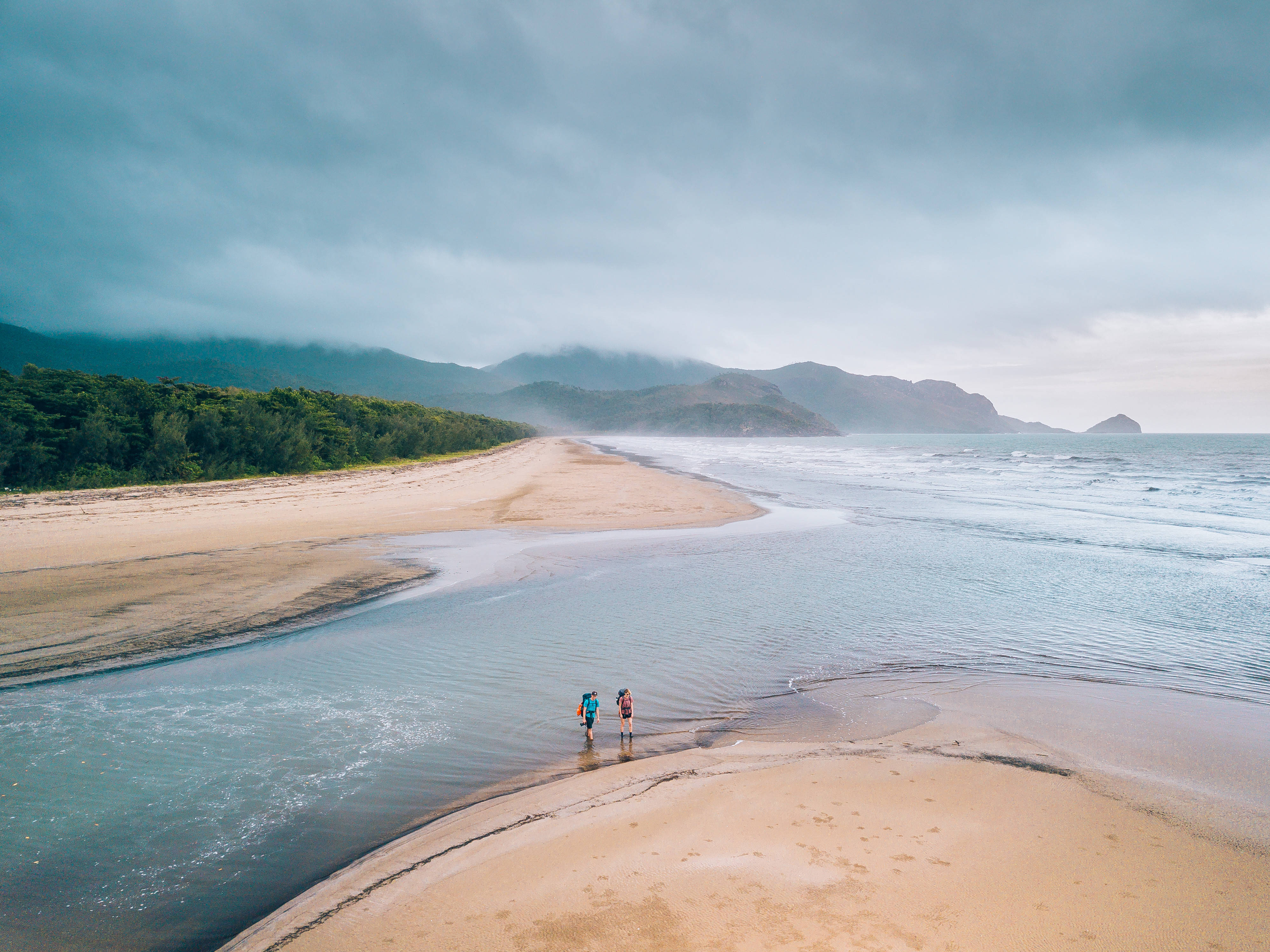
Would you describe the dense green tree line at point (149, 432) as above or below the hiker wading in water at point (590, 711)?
above

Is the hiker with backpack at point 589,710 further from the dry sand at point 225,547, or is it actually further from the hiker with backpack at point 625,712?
the dry sand at point 225,547

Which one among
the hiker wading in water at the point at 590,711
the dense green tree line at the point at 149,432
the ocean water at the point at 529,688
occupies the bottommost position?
the ocean water at the point at 529,688

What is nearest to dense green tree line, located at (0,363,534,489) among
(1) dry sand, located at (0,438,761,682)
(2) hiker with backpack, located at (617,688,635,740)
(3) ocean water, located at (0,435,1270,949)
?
(1) dry sand, located at (0,438,761,682)

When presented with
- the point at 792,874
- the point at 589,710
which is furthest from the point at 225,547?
the point at 792,874

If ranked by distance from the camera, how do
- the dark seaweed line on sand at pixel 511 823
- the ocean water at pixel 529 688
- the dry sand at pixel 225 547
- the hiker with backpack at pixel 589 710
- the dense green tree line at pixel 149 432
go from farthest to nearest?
the dense green tree line at pixel 149 432 < the dry sand at pixel 225 547 < the hiker with backpack at pixel 589 710 < the ocean water at pixel 529 688 < the dark seaweed line on sand at pixel 511 823

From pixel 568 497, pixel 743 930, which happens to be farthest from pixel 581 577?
pixel 568 497

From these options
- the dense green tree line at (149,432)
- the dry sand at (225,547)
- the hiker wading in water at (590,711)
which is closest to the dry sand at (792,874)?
the hiker wading in water at (590,711)
